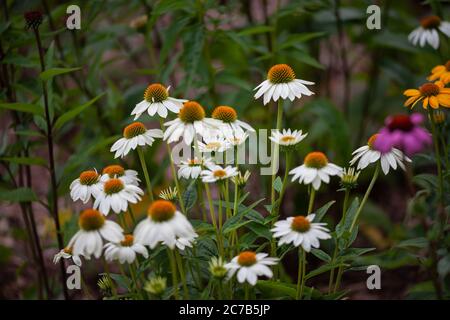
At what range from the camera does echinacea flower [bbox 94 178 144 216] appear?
81cm

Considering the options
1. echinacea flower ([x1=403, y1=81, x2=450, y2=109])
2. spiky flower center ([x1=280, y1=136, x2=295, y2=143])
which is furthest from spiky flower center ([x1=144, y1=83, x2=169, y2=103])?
echinacea flower ([x1=403, y1=81, x2=450, y2=109])

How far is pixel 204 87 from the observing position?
1.58 metres

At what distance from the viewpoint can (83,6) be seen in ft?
5.21

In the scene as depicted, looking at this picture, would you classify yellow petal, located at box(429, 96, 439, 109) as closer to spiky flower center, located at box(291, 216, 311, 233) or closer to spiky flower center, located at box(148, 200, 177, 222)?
spiky flower center, located at box(291, 216, 311, 233)

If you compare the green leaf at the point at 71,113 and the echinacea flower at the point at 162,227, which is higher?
the green leaf at the point at 71,113

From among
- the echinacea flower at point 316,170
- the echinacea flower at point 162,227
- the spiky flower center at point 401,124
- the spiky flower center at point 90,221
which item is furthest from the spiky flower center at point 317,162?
the spiky flower center at point 90,221

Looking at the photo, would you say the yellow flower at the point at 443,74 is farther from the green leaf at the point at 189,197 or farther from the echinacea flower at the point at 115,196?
the echinacea flower at the point at 115,196

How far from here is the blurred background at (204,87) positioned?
132 centimetres

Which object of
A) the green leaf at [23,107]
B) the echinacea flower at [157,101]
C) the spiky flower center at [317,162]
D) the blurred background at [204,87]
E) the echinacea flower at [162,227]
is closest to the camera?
the echinacea flower at [162,227]

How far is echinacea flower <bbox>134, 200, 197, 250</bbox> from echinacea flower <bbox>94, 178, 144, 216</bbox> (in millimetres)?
85

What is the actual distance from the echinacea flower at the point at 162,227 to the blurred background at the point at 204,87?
30cm

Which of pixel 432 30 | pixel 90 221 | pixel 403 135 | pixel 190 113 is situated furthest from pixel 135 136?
pixel 432 30
